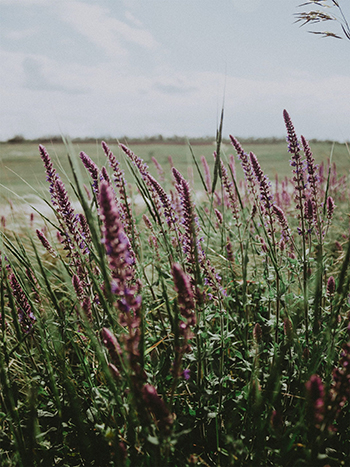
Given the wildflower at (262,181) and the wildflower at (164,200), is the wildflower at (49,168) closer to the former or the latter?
the wildflower at (164,200)

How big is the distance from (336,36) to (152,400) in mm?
2411

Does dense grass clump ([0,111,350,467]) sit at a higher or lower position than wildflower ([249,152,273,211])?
lower

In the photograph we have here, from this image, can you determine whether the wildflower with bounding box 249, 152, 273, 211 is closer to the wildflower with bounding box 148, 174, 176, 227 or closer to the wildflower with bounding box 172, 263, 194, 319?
the wildflower with bounding box 148, 174, 176, 227

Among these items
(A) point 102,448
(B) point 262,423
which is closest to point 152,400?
(B) point 262,423

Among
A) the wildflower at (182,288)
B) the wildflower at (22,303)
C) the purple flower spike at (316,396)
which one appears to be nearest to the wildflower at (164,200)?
the wildflower at (182,288)

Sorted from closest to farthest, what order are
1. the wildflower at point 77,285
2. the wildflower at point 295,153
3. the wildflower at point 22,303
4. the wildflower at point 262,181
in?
the wildflower at point 77,285 < the wildflower at point 22,303 < the wildflower at point 262,181 < the wildflower at point 295,153

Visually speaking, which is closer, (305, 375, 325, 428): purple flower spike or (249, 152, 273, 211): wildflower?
(305, 375, 325, 428): purple flower spike

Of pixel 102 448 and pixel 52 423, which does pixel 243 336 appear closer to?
pixel 102 448

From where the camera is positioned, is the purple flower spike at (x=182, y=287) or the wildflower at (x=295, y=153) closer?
the purple flower spike at (x=182, y=287)

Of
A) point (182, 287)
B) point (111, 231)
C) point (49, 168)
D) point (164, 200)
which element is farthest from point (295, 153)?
point (111, 231)

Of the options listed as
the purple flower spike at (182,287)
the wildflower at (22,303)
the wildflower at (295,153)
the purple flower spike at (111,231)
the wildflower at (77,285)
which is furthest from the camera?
the wildflower at (295,153)

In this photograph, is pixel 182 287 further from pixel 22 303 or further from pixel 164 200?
pixel 22 303

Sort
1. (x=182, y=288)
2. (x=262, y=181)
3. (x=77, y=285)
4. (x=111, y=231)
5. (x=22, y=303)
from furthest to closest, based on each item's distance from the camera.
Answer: (x=262, y=181)
(x=22, y=303)
(x=77, y=285)
(x=182, y=288)
(x=111, y=231)

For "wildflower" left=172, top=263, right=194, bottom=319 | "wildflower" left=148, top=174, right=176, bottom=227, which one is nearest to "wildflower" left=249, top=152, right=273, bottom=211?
"wildflower" left=148, top=174, right=176, bottom=227
